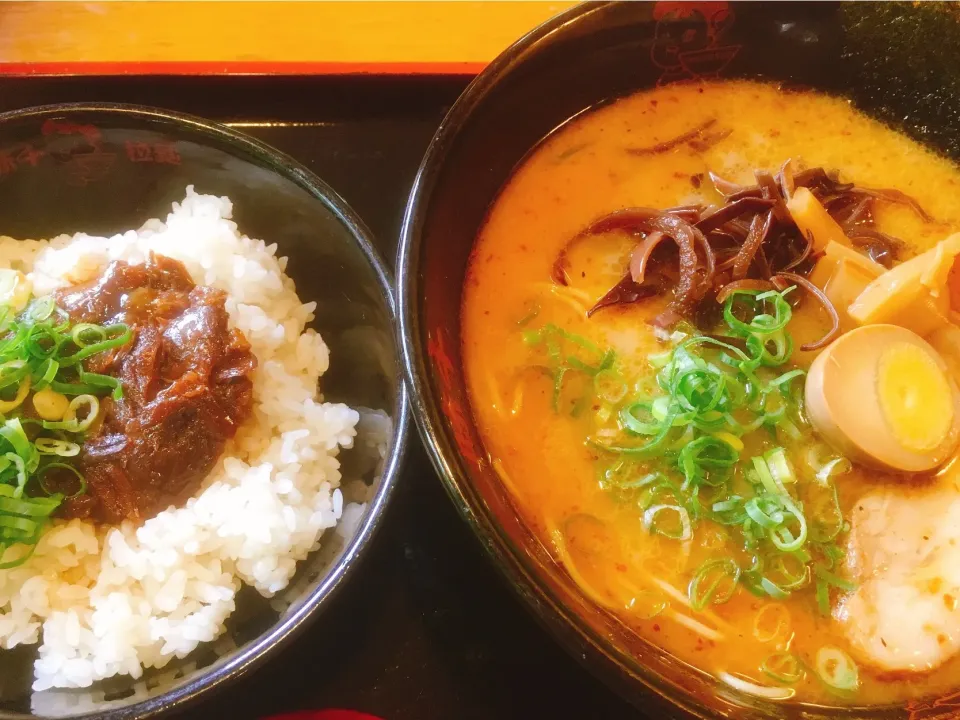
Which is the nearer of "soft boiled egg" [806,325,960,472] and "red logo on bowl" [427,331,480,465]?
"red logo on bowl" [427,331,480,465]

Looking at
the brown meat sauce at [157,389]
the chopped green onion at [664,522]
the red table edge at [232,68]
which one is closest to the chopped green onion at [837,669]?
the chopped green onion at [664,522]

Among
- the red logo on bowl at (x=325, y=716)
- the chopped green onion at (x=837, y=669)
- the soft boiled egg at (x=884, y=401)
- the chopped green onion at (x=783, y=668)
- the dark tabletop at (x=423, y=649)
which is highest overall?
the soft boiled egg at (x=884, y=401)

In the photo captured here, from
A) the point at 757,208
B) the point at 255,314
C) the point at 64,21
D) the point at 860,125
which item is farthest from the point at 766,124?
the point at 64,21

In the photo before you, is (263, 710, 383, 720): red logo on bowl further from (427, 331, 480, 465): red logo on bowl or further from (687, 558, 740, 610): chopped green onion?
(687, 558, 740, 610): chopped green onion

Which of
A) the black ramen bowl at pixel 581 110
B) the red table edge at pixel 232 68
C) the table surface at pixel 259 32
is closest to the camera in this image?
the black ramen bowl at pixel 581 110

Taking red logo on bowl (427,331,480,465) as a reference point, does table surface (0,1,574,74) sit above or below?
above

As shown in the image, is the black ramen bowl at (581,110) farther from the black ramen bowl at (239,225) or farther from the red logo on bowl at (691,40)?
the black ramen bowl at (239,225)

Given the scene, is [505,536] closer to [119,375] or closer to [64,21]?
[119,375]

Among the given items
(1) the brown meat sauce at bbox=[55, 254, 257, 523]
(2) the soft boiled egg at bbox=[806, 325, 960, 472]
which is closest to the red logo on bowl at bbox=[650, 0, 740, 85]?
(2) the soft boiled egg at bbox=[806, 325, 960, 472]

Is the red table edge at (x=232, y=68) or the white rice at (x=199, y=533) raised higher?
the red table edge at (x=232, y=68)
